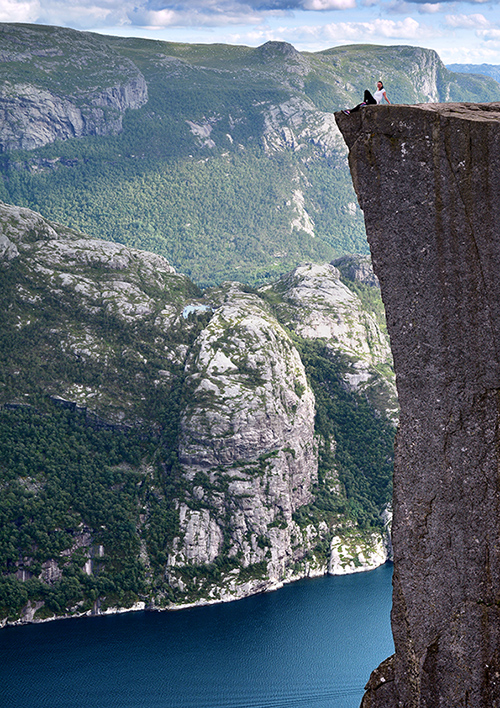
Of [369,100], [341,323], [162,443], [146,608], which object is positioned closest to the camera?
[369,100]

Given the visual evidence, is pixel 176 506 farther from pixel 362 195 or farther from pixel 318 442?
pixel 362 195

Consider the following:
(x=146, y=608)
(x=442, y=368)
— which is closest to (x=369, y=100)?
(x=442, y=368)

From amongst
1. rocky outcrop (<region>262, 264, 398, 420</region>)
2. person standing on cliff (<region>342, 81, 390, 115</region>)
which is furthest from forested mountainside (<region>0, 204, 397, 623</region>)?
person standing on cliff (<region>342, 81, 390, 115</region>)

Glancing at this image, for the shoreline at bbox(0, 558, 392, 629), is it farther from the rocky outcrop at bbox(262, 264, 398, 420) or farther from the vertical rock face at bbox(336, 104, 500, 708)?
the vertical rock face at bbox(336, 104, 500, 708)

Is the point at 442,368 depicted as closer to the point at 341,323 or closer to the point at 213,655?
the point at 213,655

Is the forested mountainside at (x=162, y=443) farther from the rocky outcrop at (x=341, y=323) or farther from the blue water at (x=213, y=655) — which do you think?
the blue water at (x=213, y=655)

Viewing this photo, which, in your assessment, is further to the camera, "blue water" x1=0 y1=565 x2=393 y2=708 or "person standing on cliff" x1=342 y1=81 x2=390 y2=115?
"blue water" x1=0 y1=565 x2=393 y2=708

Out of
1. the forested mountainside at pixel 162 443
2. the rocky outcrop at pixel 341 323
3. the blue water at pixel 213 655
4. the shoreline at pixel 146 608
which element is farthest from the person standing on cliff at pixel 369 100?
the rocky outcrop at pixel 341 323
